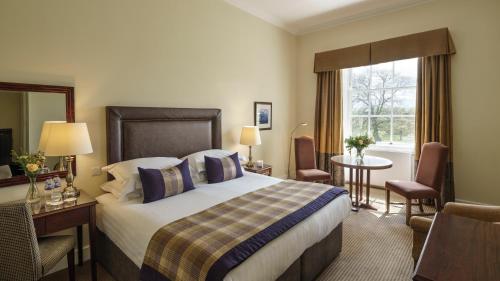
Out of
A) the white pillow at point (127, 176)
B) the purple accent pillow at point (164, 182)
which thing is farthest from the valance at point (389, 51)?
the white pillow at point (127, 176)

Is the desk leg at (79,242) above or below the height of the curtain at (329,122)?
below

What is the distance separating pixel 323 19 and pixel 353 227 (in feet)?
11.9

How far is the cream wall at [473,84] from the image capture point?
11.9ft

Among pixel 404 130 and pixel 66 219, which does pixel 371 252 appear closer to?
pixel 404 130

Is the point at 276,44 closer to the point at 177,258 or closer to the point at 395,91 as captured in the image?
the point at 395,91

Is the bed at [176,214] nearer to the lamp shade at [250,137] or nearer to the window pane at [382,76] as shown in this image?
the lamp shade at [250,137]

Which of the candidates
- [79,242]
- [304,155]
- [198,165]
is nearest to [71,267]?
[79,242]

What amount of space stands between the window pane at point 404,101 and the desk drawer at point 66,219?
4815 millimetres

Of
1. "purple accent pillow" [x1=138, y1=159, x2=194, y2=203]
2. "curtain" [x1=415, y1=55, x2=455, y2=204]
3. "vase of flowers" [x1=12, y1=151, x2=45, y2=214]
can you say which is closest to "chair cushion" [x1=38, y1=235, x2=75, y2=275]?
"vase of flowers" [x1=12, y1=151, x2=45, y2=214]

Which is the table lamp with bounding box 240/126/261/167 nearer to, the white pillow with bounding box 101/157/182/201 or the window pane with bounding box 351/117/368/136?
the white pillow with bounding box 101/157/182/201

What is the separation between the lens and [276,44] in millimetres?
4965

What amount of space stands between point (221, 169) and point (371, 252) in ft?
6.05

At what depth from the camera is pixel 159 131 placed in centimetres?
312

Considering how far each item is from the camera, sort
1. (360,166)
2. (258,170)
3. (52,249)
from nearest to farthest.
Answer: (52,249) → (360,166) → (258,170)
